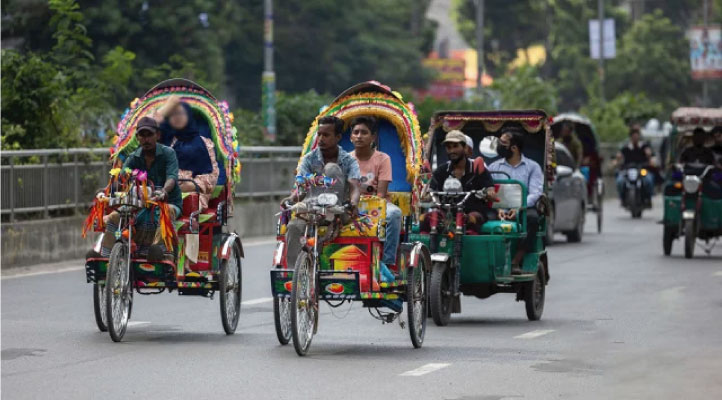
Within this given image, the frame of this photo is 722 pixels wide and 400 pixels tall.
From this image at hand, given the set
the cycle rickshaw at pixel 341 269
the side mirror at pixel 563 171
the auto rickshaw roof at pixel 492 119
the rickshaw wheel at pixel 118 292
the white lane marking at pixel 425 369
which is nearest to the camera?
the white lane marking at pixel 425 369

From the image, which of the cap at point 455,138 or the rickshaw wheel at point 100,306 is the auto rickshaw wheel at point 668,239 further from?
the rickshaw wheel at point 100,306

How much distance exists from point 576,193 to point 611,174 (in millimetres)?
23306

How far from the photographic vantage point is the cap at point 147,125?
13859 millimetres

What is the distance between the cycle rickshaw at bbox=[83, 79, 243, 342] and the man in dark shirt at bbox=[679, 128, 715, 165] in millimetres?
10269

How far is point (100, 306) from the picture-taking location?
44.3 ft

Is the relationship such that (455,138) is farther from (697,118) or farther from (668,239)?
(697,118)

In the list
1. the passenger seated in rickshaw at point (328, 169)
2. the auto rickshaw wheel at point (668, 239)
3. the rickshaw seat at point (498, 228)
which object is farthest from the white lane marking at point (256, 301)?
the auto rickshaw wheel at point (668, 239)

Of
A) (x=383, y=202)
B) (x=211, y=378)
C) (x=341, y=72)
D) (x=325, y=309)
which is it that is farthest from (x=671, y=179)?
(x=341, y=72)

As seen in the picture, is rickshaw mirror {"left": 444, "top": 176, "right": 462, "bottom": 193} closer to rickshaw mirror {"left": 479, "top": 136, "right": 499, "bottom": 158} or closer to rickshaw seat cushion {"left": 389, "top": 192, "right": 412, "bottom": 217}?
→ rickshaw seat cushion {"left": 389, "top": 192, "right": 412, "bottom": 217}

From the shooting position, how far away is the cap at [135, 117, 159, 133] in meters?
13.9

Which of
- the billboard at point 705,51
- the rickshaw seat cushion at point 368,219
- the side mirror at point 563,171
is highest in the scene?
the billboard at point 705,51

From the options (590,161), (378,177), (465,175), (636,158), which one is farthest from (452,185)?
(636,158)

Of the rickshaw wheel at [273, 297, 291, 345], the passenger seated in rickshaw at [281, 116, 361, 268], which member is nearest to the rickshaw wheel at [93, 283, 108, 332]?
the rickshaw wheel at [273, 297, 291, 345]

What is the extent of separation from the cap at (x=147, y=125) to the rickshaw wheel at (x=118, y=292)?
0.98 meters
